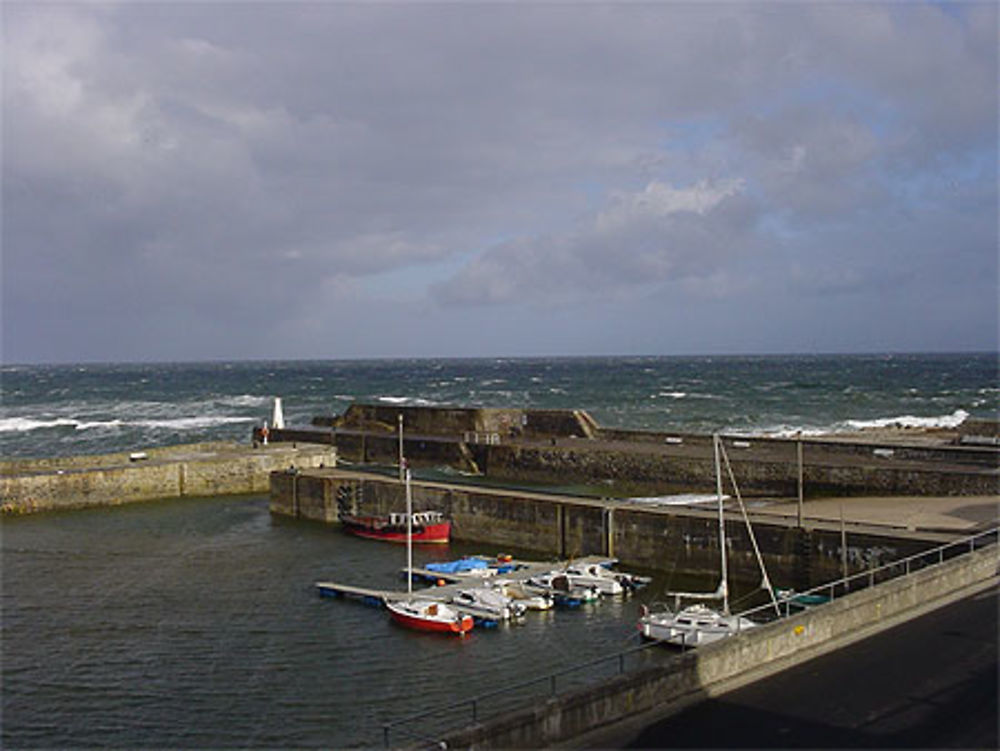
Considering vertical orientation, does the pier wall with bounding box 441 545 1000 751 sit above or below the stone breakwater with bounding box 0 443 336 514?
above

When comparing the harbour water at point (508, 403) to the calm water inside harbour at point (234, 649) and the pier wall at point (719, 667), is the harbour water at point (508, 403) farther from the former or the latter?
the pier wall at point (719, 667)

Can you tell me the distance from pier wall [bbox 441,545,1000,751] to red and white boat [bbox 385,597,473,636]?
37.6 ft

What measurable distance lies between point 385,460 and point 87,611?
3300cm

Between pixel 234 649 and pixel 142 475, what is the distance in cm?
2792

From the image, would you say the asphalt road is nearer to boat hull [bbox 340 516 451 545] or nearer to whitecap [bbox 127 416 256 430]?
boat hull [bbox 340 516 451 545]

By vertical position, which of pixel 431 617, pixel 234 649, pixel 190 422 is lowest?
pixel 234 649

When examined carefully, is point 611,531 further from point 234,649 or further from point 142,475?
point 142,475

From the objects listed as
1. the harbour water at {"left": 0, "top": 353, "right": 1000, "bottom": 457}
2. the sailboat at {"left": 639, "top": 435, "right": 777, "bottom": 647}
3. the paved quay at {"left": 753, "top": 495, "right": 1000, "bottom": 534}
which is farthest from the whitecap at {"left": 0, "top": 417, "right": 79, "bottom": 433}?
the sailboat at {"left": 639, "top": 435, "right": 777, "bottom": 647}

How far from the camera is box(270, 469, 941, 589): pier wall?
1130 inches

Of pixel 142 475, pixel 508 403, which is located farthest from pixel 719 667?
pixel 508 403

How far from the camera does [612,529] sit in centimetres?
3344

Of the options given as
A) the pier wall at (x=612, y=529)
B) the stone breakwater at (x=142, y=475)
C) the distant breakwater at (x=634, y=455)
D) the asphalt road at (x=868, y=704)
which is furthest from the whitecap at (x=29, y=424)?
the asphalt road at (x=868, y=704)

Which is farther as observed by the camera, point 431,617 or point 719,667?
point 431,617

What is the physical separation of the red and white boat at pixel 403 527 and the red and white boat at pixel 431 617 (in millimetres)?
10944
